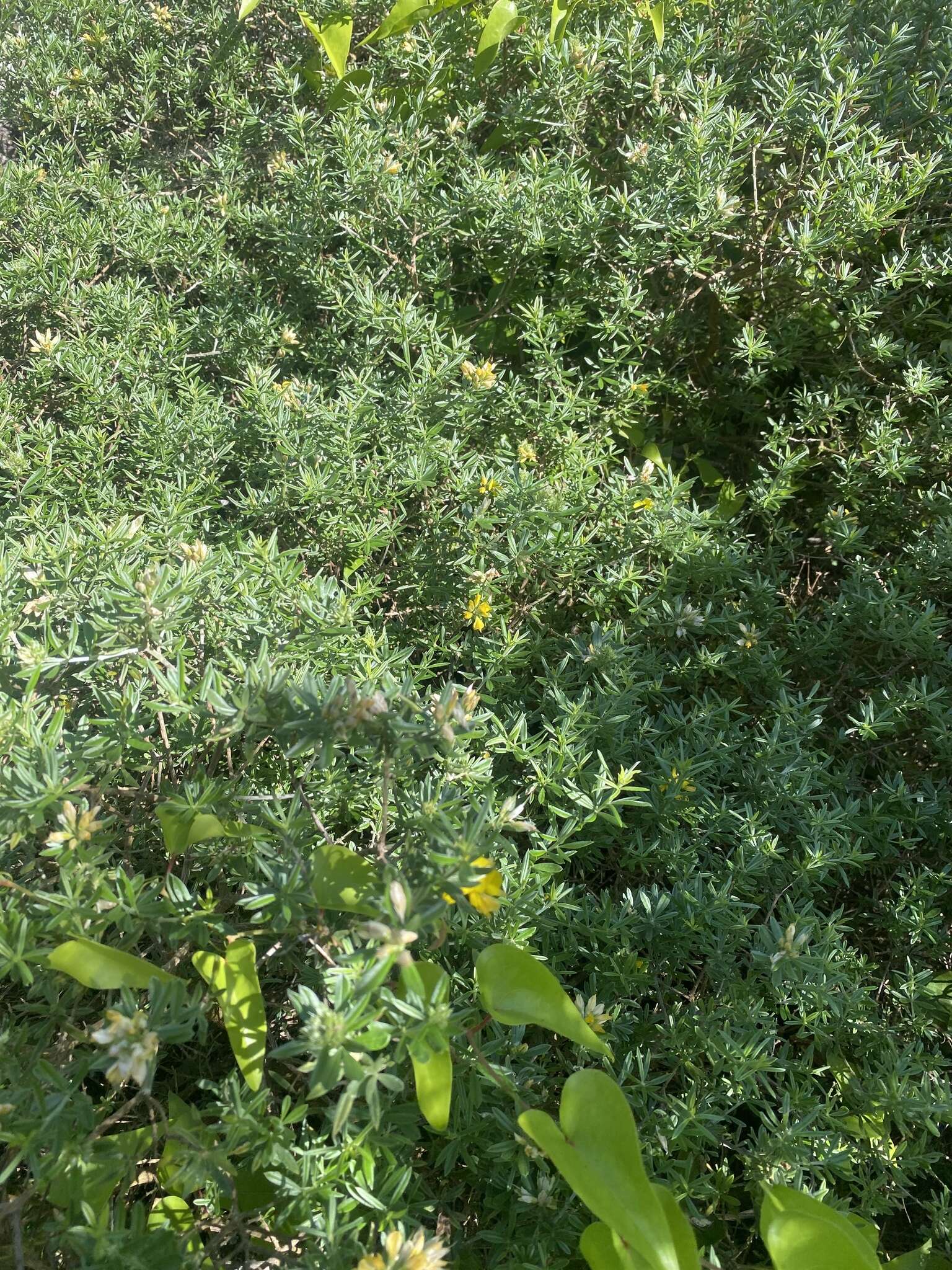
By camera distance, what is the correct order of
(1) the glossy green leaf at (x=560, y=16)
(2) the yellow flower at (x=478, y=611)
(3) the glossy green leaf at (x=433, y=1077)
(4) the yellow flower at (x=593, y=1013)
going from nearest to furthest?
(3) the glossy green leaf at (x=433, y=1077) → (4) the yellow flower at (x=593, y=1013) → (2) the yellow flower at (x=478, y=611) → (1) the glossy green leaf at (x=560, y=16)

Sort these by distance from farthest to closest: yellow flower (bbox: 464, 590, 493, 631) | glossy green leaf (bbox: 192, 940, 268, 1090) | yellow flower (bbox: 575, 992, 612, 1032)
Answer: yellow flower (bbox: 464, 590, 493, 631)
yellow flower (bbox: 575, 992, 612, 1032)
glossy green leaf (bbox: 192, 940, 268, 1090)

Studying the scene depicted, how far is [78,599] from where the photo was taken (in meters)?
1.89

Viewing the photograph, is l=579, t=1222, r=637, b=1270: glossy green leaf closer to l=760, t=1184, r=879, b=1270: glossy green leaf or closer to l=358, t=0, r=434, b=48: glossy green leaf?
l=760, t=1184, r=879, b=1270: glossy green leaf

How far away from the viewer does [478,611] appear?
7.28 ft

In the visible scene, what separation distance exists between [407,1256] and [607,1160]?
0.95ft

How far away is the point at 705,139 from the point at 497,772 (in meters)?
1.85

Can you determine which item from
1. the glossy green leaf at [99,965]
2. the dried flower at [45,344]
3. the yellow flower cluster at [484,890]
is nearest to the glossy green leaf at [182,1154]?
the glossy green leaf at [99,965]

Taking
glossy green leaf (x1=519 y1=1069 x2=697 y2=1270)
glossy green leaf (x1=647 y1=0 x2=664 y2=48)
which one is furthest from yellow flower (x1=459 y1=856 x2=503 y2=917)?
glossy green leaf (x1=647 y1=0 x2=664 y2=48)

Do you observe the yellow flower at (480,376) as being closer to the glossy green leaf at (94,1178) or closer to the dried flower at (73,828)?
the dried flower at (73,828)

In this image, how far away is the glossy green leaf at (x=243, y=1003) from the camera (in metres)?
1.39

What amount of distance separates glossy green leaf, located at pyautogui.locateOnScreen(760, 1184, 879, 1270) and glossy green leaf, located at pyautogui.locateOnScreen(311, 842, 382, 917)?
0.74 meters

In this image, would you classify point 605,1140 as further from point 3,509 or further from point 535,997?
point 3,509

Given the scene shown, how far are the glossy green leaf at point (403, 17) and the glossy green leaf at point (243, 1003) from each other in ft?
9.87

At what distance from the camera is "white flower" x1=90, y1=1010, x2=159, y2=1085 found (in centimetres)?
122
